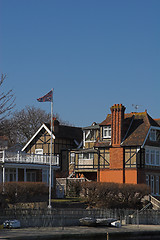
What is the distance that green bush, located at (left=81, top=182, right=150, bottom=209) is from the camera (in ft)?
138

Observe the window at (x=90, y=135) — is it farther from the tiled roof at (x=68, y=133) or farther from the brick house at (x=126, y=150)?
the tiled roof at (x=68, y=133)

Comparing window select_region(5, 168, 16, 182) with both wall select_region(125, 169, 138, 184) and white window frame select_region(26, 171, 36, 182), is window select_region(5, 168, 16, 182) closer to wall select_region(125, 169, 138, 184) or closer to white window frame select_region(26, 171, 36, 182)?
white window frame select_region(26, 171, 36, 182)

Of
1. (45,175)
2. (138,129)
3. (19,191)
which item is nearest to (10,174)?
(45,175)

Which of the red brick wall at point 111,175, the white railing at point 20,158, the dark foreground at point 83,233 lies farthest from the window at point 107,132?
the dark foreground at point 83,233

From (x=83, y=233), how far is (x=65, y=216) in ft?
13.7

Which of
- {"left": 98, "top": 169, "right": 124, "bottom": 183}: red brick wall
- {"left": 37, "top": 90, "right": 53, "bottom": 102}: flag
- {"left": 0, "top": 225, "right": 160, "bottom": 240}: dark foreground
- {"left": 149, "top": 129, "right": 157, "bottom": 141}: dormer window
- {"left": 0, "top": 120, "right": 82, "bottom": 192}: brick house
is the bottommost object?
{"left": 0, "top": 225, "right": 160, "bottom": 240}: dark foreground

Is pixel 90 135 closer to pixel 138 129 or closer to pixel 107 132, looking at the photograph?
pixel 107 132

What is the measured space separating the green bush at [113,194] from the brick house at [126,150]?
5053mm

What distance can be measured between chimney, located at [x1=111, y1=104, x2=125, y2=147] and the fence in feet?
42.1

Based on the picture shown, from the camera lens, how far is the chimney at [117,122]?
51.6 m

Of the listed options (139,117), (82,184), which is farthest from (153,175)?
(82,184)

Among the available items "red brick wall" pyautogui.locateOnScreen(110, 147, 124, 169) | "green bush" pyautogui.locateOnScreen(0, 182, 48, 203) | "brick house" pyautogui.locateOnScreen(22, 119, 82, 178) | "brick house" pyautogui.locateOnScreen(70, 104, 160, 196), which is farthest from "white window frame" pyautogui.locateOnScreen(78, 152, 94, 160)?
"green bush" pyautogui.locateOnScreen(0, 182, 48, 203)

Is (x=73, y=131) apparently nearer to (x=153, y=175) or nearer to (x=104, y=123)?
(x=104, y=123)

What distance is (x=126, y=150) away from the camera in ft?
168
